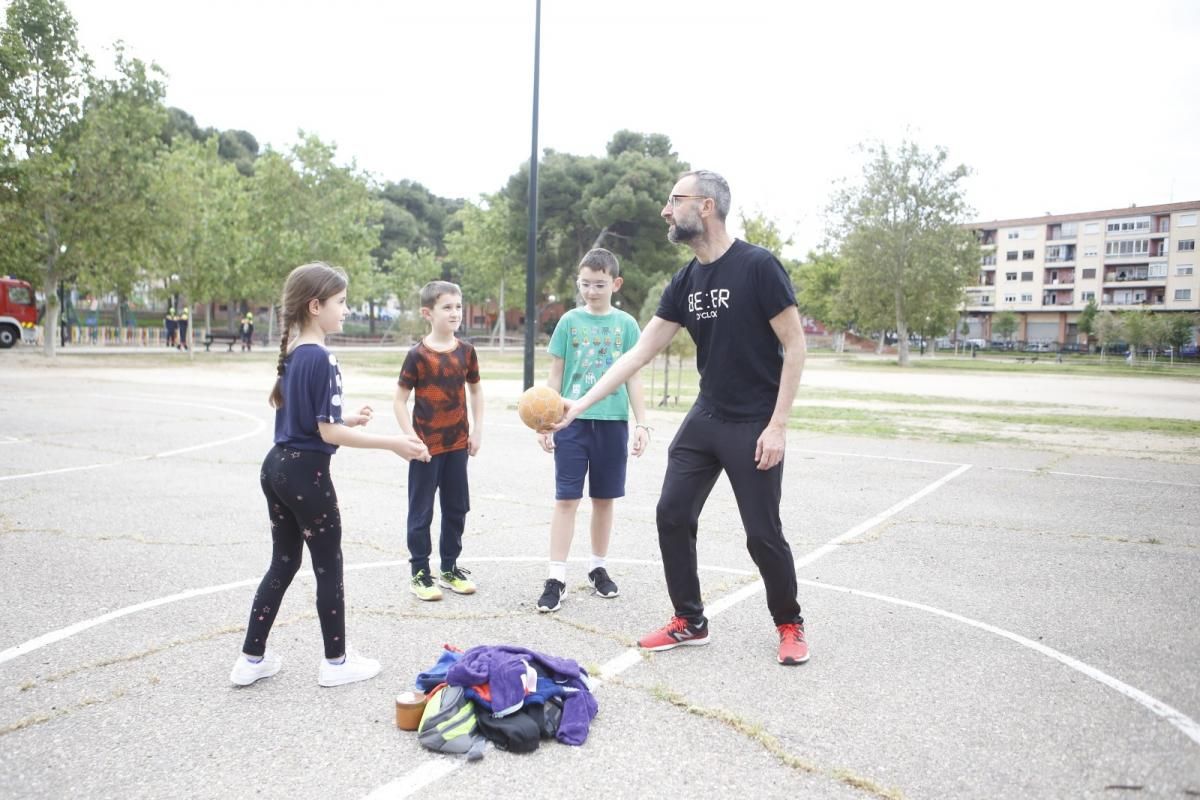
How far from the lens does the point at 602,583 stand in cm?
538

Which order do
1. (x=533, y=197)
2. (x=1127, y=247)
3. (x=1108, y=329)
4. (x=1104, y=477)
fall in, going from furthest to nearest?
(x=1127, y=247) < (x=1108, y=329) < (x=533, y=197) < (x=1104, y=477)

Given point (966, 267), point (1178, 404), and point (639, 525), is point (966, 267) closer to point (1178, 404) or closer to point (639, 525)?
point (1178, 404)

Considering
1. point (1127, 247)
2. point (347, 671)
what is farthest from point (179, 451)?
point (1127, 247)

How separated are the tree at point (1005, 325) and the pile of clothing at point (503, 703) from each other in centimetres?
10141

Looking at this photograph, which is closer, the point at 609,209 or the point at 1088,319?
the point at 609,209

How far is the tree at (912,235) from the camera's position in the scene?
4984 cm

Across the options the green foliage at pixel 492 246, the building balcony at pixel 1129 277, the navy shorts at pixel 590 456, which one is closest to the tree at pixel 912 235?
the green foliage at pixel 492 246

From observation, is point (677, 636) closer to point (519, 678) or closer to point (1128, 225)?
point (519, 678)

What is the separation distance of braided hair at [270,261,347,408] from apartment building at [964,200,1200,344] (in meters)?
95.0

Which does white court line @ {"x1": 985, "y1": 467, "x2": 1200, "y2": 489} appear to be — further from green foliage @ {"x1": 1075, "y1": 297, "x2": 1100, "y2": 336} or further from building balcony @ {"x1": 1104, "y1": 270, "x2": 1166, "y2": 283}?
building balcony @ {"x1": 1104, "y1": 270, "x2": 1166, "y2": 283}

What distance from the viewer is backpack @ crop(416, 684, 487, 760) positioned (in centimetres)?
331

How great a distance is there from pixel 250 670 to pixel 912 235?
51.8m

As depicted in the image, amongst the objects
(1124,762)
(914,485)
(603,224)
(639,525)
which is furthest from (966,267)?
(1124,762)

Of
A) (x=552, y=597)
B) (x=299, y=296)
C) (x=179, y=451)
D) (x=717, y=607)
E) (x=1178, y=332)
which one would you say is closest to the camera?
(x=299, y=296)
